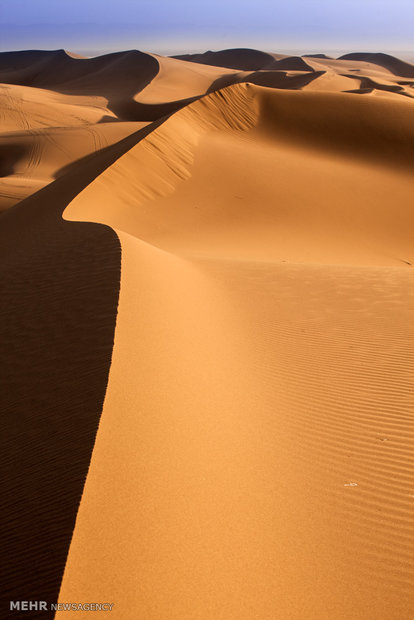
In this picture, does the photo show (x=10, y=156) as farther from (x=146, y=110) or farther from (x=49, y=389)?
(x=49, y=389)

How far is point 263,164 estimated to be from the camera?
49.2 ft

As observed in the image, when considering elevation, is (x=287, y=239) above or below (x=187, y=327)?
below

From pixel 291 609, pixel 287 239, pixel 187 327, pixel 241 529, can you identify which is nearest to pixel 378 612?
pixel 291 609

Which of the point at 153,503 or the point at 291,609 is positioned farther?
the point at 153,503

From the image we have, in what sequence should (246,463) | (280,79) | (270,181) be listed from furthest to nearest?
(280,79) < (270,181) < (246,463)

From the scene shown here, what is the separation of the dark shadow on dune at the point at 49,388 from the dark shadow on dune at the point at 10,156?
1616 centimetres

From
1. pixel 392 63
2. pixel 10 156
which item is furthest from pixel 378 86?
pixel 392 63

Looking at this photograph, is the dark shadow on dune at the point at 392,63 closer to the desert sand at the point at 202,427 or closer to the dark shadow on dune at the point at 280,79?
the dark shadow on dune at the point at 280,79

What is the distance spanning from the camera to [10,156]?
72.2 feet

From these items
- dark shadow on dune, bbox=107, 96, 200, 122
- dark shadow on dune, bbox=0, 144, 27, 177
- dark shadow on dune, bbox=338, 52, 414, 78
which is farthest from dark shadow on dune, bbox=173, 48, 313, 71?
dark shadow on dune, bbox=0, 144, 27, 177

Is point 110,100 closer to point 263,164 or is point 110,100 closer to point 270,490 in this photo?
point 263,164

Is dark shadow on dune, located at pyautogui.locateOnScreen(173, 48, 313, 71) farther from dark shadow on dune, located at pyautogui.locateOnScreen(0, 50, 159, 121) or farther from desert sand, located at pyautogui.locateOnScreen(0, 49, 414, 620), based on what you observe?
desert sand, located at pyautogui.locateOnScreen(0, 49, 414, 620)

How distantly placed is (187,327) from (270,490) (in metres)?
2.10

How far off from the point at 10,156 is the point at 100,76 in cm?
4022
